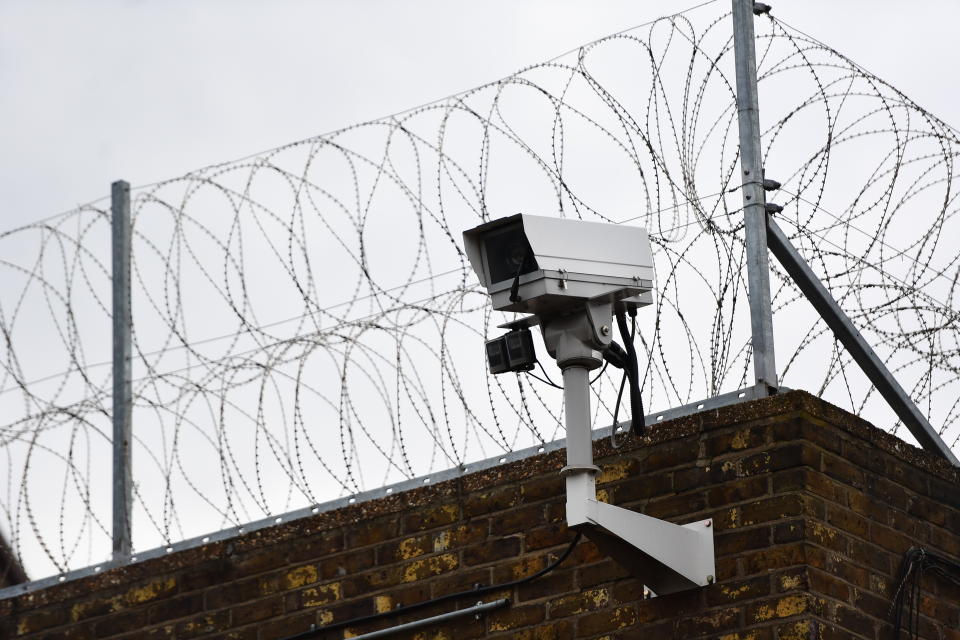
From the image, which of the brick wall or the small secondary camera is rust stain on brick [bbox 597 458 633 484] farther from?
the small secondary camera

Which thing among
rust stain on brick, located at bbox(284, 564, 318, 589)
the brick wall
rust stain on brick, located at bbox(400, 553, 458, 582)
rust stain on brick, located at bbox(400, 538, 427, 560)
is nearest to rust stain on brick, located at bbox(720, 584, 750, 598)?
the brick wall

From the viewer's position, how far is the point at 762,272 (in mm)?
6910

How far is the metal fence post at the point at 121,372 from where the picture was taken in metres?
8.64

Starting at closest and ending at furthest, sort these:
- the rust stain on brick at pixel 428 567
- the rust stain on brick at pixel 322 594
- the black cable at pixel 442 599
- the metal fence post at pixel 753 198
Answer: the metal fence post at pixel 753 198
the black cable at pixel 442 599
the rust stain on brick at pixel 428 567
the rust stain on brick at pixel 322 594

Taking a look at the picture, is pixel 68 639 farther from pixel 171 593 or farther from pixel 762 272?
pixel 762 272

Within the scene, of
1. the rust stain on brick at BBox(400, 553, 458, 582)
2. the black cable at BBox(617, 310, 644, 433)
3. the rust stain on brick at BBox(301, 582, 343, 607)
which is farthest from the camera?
the rust stain on brick at BBox(301, 582, 343, 607)

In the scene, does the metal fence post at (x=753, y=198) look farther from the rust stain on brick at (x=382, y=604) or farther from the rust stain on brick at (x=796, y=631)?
the rust stain on brick at (x=382, y=604)

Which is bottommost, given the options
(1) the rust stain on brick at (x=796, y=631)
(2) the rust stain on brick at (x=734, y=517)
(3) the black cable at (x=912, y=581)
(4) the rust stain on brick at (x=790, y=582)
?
(1) the rust stain on brick at (x=796, y=631)

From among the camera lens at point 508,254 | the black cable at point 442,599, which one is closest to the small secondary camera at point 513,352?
the camera lens at point 508,254

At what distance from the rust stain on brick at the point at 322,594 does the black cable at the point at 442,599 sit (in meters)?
0.11

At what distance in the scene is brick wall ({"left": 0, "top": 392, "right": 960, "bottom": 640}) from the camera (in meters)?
6.48

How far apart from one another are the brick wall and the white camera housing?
692 mm

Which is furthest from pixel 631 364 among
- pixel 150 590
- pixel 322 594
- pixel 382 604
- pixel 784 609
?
pixel 150 590

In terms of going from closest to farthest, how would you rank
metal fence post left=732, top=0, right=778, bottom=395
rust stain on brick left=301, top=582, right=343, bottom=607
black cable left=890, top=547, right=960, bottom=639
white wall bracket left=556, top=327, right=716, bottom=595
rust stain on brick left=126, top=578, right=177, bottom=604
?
1. white wall bracket left=556, top=327, right=716, bottom=595
2. black cable left=890, top=547, right=960, bottom=639
3. metal fence post left=732, top=0, right=778, bottom=395
4. rust stain on brick left=301, top=582, right=343, bottom=607
5. rust stain on brick left=126, top=578, right=177, bottom=604
